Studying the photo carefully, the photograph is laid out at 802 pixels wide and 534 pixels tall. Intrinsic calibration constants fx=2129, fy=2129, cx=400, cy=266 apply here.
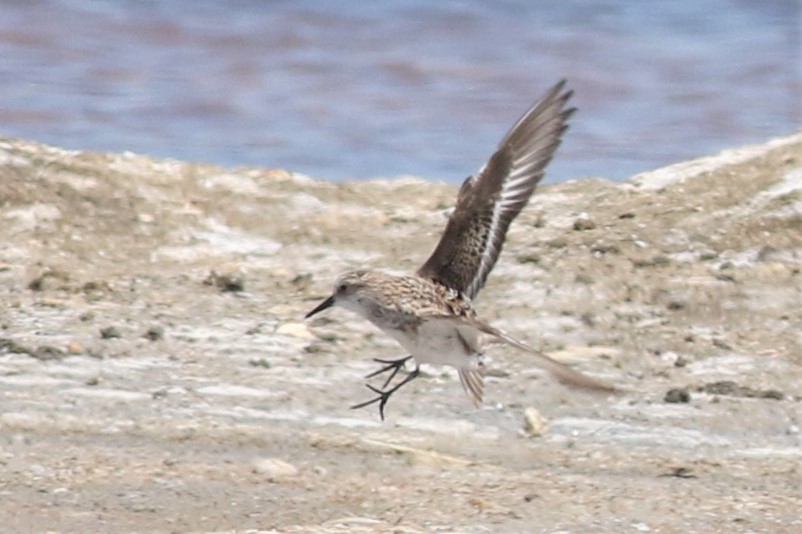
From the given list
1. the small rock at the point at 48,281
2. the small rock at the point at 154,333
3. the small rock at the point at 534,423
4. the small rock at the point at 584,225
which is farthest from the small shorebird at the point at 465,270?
the small rock at the point at 584,225

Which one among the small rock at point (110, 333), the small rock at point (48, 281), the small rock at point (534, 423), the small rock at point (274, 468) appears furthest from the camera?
the small rock at point (48, 281)

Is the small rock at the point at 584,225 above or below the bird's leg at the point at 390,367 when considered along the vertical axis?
above

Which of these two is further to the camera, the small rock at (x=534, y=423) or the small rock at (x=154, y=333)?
the small rock at (x=154, y=333)

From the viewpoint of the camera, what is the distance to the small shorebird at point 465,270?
7305 millimetres

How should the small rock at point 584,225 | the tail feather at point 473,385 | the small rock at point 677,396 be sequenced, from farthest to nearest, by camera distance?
1. the small rock at point 584,225
2. the small rock at point 677,396
3. the tail feather at point 473,385

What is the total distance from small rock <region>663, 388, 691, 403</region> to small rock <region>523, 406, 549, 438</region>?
55 centimetres

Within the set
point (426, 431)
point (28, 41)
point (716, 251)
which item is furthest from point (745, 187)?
point (28, 41)

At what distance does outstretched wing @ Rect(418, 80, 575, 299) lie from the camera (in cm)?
775

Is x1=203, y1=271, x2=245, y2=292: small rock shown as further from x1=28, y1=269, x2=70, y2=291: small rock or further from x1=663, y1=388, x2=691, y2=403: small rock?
x1=663, y1=388, x2=691, y2=403: small rock

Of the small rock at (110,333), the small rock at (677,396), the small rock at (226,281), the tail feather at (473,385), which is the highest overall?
the small rock at (226,281)

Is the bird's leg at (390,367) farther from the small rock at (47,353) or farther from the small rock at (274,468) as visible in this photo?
the small rock at (47,353)

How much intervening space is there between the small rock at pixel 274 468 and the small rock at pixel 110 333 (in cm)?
156

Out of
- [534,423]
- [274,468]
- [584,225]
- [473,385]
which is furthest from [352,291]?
[584,225]

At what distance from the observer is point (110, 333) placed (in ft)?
28.6
